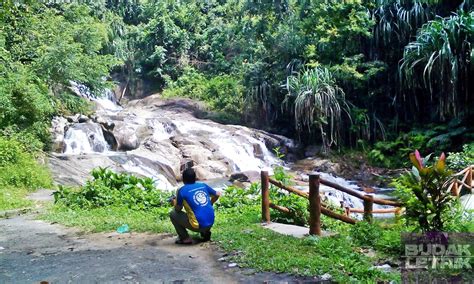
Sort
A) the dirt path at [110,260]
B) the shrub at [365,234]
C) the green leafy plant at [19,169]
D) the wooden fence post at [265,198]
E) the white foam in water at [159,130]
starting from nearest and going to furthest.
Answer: the dirt path at [110,260] → the shrub at [365,234] → the wooden fence post at [265,198] → the green leafy plant at [19,169] → the white foam in water at [159,130]

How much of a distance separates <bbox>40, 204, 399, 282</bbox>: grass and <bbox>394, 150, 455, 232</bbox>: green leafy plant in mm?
688

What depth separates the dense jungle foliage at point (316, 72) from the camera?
593 inches

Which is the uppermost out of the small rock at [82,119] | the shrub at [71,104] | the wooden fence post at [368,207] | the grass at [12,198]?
the shrub at [71,104]

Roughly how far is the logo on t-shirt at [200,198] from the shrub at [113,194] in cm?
369

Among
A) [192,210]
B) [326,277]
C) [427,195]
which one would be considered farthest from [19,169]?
[427,195]

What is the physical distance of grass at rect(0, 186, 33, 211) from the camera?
10188 millimetres

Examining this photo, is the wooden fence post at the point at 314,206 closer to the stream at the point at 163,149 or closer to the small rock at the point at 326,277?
the small rock at the point at 326,277

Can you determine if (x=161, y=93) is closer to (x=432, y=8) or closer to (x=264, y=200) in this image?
(x=432, y=8)

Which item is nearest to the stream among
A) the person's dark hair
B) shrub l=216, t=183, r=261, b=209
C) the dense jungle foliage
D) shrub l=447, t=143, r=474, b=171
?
the dense jungle foliage

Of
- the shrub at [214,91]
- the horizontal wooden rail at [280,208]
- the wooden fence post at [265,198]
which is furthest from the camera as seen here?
the shrub at [214,91]

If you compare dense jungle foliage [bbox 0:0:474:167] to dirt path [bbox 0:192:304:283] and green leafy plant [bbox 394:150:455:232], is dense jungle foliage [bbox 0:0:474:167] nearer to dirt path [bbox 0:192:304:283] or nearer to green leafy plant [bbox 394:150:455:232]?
dirt path [bbox 0:192:304:283]

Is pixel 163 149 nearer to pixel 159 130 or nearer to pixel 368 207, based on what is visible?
pixel 159 130

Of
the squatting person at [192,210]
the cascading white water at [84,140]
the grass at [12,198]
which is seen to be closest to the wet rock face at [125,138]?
the cascading white water at [84,140]

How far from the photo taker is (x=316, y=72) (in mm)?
18219
